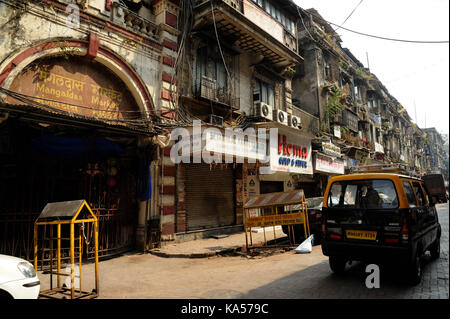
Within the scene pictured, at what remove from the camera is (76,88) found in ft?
28.9

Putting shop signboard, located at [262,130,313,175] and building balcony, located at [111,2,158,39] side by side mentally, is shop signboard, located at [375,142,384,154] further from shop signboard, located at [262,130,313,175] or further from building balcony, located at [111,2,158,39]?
building balcony, located at [111,2,158,39]

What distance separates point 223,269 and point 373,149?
27.2 m

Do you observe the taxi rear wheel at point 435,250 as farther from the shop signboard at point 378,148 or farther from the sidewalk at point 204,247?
the shop signboard at point 378,148

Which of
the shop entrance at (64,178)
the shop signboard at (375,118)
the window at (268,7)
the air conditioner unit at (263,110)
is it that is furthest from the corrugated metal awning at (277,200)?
the shop signboard at (375,118)

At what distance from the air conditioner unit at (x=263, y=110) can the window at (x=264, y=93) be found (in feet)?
2.15

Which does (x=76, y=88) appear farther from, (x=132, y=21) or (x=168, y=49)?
(x=168, y=49)

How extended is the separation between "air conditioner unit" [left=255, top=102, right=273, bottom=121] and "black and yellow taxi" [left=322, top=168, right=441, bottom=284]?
29.4 feet

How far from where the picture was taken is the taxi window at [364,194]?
5.22 m

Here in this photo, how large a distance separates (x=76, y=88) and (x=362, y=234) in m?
8.85

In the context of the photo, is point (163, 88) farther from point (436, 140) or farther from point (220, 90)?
point (436, 140)

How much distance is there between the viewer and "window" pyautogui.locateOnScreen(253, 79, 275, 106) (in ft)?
50.7

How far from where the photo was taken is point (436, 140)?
71.4m

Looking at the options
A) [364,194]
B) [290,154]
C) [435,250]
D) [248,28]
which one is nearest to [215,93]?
[248,28]
